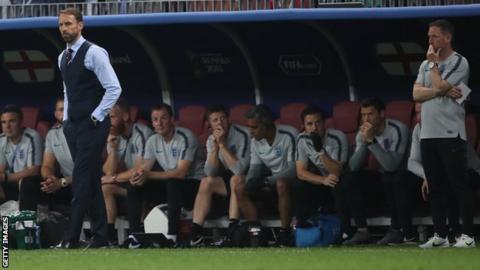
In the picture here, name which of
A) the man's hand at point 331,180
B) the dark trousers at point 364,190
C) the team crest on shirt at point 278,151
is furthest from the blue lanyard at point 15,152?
the dark trousers at point 364,190

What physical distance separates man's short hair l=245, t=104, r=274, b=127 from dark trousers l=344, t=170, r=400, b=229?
1093 mm

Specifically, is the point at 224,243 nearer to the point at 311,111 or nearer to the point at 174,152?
the point at 174,152

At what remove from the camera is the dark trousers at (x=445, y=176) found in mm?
13117

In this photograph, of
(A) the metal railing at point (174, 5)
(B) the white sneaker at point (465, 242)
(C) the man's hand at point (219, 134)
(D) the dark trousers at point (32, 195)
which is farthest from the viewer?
(D) the dark trousers at point (32, 195)

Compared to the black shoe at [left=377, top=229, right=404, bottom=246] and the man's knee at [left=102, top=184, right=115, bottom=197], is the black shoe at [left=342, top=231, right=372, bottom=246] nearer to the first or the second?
the black shoe at [left=377, top=229, right=404, bottom=246]

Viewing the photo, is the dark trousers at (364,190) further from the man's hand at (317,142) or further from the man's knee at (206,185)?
the man's knee at (206,185)

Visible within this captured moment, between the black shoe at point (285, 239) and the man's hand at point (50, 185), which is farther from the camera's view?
the man's hand at point (50, 185)

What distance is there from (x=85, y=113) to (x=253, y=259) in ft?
7.57

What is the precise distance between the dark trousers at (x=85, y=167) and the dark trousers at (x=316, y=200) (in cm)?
217

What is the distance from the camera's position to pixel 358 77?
1611cm

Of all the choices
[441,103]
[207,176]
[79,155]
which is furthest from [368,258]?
[207,176]

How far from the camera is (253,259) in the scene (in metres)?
11.8

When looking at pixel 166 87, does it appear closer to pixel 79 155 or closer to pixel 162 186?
pixel 162 186

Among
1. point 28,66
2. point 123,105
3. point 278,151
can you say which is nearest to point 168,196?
point 278,151
